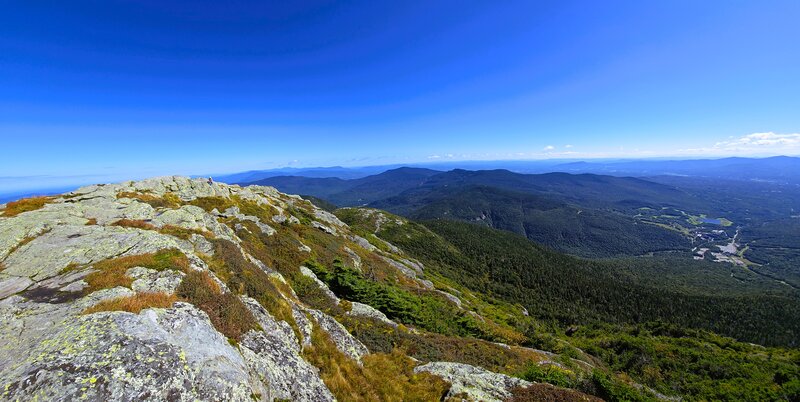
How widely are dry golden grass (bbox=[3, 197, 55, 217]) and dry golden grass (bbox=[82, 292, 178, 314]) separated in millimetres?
23992

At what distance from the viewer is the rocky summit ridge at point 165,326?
28.0ft

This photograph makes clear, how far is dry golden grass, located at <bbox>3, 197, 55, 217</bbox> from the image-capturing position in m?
24.7

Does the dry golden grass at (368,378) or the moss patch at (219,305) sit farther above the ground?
the moss patch at (219,305)

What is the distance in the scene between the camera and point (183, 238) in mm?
21203

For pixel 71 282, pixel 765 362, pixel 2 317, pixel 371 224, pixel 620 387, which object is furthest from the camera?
pixel 371 224

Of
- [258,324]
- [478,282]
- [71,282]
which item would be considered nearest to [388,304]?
[258,324]

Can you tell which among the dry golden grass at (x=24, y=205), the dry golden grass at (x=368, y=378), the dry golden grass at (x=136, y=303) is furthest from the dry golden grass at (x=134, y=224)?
the dry golden grass at (x=368, y=378)

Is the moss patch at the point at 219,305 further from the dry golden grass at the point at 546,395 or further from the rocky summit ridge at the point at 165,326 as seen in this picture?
the dry golden grass at the point at 546,395

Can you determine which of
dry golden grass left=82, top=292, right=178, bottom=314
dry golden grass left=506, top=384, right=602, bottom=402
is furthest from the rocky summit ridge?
dry golden grass left=506, top=384, right=602, bottom=402

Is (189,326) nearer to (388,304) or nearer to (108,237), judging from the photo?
(108,237)

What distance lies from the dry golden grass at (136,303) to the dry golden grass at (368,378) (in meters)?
6.63

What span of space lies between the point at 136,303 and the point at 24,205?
28663 mm

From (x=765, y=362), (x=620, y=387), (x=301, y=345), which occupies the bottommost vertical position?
(x=765, y=362)

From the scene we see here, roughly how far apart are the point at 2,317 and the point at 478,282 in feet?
413
